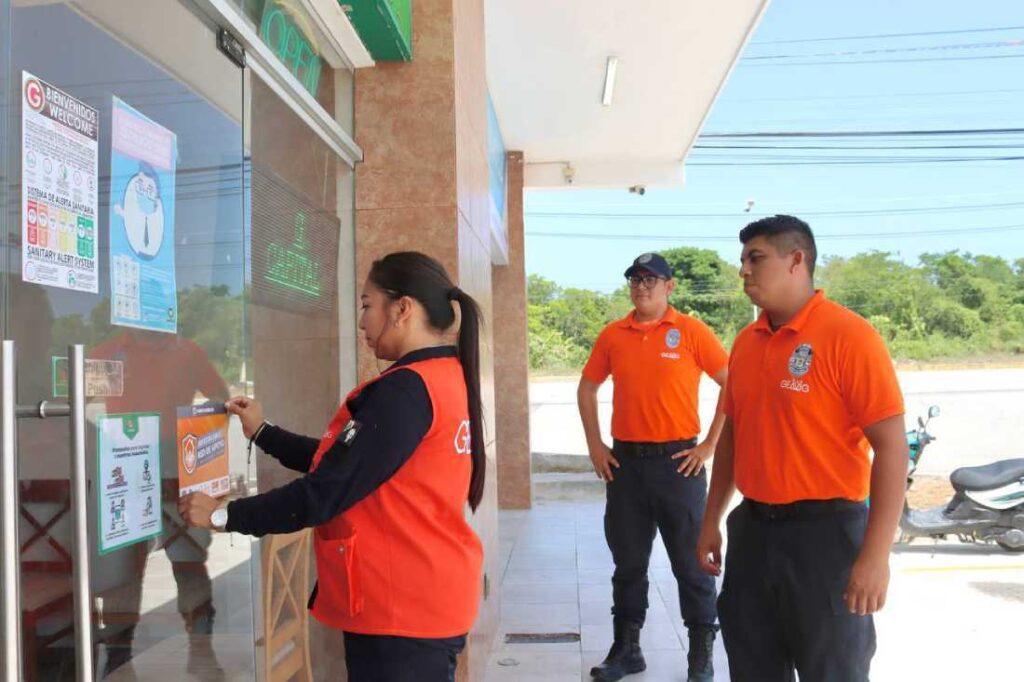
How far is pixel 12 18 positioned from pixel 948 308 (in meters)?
43.2

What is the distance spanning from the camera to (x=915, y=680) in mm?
4059

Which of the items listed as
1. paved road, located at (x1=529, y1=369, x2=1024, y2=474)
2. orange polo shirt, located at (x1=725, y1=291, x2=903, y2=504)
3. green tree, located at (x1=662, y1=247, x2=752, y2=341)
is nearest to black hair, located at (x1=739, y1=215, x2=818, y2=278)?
orange polo shirt, located at (x1=725, y1=291, x2=903, y2=504)

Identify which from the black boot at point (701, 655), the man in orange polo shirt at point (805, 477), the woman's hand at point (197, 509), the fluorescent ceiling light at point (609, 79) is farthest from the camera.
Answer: the fluorescent ceiling light at point (609, 79)

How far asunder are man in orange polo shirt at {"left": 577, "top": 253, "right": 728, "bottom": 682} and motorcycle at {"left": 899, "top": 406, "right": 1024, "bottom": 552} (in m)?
3.56

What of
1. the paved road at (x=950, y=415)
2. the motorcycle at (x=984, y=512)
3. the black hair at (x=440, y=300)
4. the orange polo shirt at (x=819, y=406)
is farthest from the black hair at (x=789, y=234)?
the paved road at (x=950, y=415)

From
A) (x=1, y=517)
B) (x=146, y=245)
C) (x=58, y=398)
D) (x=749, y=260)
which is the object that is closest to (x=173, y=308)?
(x=146, y=245)

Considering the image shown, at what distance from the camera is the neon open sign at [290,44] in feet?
8.72

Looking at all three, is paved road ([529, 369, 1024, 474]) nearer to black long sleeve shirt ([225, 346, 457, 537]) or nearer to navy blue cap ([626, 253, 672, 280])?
navy blue cap ([626, 253, 672, 280])

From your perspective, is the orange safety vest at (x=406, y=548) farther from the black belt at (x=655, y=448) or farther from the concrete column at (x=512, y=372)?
the concrete column at (x=512, y=372)

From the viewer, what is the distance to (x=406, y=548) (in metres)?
1.86

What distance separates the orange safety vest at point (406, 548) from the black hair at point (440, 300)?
143 mm

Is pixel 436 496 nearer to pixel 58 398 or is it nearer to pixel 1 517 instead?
pixel 58 398

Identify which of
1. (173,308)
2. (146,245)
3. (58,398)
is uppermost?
(146,245)

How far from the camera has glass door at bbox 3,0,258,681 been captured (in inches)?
53.2
